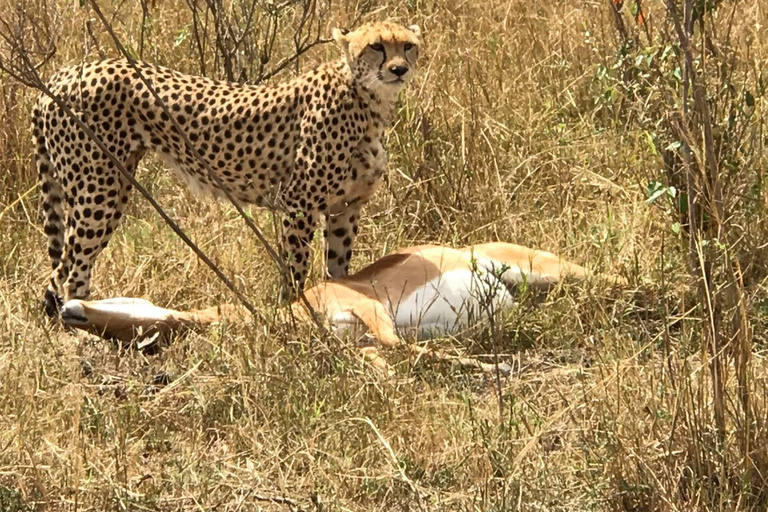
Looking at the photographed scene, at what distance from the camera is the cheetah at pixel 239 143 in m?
4.78

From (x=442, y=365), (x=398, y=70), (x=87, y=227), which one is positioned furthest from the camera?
(x=87, y=227)

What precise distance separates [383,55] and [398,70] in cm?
8

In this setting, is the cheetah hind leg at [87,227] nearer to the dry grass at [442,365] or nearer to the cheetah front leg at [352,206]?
the dry grass at [442,365]

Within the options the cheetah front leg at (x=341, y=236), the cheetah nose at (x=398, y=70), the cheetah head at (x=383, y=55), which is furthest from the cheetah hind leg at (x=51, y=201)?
the cheetah nose at (x=398, y=70)

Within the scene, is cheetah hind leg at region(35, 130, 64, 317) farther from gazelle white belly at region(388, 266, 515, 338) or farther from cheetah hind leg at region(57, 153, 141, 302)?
gazelle white belly at region(388, 266, 515, 338)

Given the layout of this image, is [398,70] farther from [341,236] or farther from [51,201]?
[51,201]

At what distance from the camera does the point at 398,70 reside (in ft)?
15.4

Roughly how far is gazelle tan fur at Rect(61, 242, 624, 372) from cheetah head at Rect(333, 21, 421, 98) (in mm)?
576

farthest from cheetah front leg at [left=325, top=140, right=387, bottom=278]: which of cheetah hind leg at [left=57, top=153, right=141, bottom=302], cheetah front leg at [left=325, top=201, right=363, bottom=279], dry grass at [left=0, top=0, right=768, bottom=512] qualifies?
Answer: cheetah hind leg at [left=57, top=153, right=141, bottom=302]

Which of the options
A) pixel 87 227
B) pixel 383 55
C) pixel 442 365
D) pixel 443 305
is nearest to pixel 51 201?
pixel 87 227

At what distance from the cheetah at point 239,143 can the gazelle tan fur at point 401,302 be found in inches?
12.3

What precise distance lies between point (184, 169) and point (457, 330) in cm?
117

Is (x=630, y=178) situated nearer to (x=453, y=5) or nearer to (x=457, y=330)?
(x=457, y=330)

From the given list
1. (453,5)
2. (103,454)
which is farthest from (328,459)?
(453,5)
